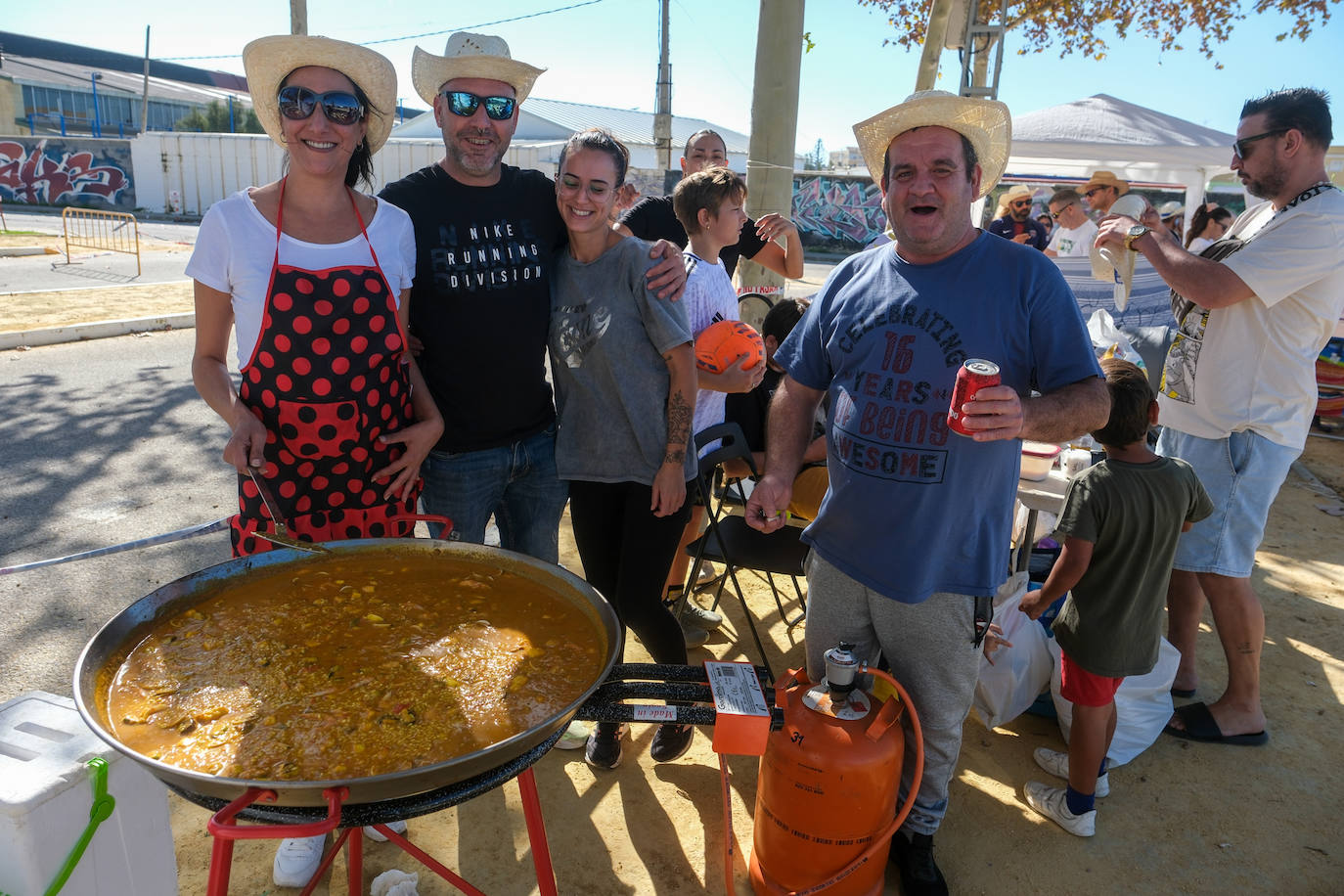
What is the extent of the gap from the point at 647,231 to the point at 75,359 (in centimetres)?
730

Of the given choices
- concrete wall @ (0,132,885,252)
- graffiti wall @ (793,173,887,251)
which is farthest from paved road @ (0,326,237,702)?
concrete wall @ (0,132,885,252)

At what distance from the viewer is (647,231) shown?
170 inches

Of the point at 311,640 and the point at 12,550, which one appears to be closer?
the point at 311,640

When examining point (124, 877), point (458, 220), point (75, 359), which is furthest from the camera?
point (75, 359)

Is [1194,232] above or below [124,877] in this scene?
above

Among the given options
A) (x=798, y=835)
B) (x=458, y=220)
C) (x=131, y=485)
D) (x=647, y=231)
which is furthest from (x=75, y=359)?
(x=798, y=835)

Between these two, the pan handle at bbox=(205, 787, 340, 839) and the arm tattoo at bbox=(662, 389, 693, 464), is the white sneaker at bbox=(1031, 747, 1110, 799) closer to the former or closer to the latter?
the arm tattoo at bbox=(662, 389, 693, 464)

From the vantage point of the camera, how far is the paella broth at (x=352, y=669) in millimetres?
1590

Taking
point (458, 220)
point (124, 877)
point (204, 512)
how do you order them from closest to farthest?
point (124, 877), point (458, 220), point (204, 512)

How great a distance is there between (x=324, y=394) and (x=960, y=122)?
1.94m

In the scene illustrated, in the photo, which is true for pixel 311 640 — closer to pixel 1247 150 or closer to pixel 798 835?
pixel 798 835

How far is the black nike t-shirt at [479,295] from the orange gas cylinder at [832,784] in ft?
4.19

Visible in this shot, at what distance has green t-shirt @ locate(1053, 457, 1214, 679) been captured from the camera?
8.96 feet

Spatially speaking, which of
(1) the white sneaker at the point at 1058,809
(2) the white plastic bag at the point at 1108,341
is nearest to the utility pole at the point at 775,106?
(2) the white plastic bag at the point at 1108,341
